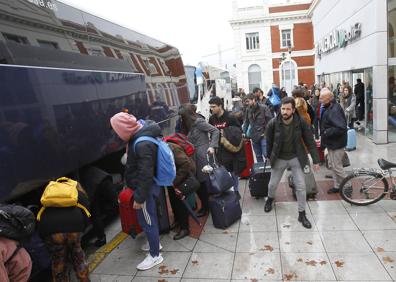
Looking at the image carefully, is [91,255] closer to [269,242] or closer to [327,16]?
[269,242]

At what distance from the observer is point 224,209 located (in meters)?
5.13

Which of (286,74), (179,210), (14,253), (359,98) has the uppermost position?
(286,74)

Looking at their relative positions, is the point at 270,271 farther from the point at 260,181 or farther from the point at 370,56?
the point at 370,56

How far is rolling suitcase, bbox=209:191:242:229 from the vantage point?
203 inches

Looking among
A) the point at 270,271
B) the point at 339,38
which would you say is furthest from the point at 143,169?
the point at 339,38

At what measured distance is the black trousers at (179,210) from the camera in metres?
5.01

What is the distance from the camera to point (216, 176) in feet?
17.0

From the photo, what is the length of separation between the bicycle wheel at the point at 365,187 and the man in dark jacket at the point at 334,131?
0.45 meters

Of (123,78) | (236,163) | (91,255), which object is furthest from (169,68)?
(91,255)

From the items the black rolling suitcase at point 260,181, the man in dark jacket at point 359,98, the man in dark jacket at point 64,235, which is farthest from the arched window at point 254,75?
the man in dark jacket at point 64,235

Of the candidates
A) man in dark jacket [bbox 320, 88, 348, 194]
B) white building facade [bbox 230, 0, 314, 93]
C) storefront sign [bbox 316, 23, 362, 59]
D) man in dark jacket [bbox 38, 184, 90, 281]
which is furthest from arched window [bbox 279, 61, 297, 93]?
man in dark jacket [bbox 38, 184, 90, 281]

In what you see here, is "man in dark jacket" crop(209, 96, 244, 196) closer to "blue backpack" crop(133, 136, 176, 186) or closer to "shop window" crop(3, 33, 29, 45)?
"blue backpack" crop(133, 136, 176, 186)

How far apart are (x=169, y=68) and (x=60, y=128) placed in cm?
655

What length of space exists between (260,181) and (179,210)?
1.80 metres
